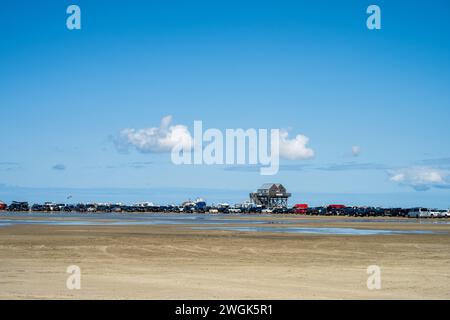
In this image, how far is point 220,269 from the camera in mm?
25641

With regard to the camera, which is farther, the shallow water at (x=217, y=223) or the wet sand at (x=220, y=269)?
the shallow water at (x=217, y=223)

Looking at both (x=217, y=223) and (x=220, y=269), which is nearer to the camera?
(x=220, y=269)

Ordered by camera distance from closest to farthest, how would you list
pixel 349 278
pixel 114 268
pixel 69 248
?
pixel 349 278 → pixel 114 268 → pixel 69 248

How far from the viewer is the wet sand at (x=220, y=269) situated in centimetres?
1938

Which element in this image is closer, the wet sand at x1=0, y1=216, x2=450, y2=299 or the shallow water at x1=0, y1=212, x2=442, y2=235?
the wet sand at x1=0, y1=216, x2=450, y2=299

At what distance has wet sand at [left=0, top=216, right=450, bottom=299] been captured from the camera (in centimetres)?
1938

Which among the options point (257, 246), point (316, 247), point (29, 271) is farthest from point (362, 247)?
point (29, 271)

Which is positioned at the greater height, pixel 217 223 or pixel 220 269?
pixel 220 269
